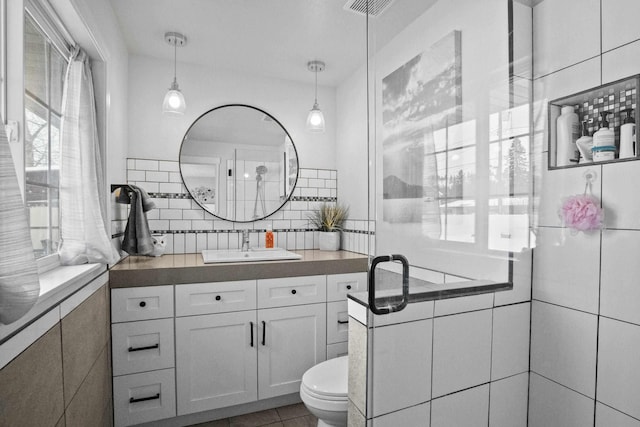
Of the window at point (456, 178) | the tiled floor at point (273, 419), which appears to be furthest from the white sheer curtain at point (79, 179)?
the window at point (456, 178)

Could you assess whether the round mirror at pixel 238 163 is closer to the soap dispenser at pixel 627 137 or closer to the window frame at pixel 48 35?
the window frame at pixel 48 35

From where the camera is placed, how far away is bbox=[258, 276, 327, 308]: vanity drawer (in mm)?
2105

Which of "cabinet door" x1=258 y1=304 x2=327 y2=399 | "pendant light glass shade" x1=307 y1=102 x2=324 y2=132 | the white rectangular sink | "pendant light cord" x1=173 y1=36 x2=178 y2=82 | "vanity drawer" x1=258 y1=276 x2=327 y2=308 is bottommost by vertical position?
"cabinet door" x1=258 y1=304 x2=327 y2=399

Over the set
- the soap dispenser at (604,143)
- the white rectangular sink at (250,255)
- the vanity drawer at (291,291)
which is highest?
the soap dispenser at (604,143)

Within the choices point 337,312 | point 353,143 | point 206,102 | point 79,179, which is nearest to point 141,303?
point 79,179

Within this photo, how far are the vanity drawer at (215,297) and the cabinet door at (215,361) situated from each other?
4 cm

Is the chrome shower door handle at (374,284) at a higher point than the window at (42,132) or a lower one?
lower

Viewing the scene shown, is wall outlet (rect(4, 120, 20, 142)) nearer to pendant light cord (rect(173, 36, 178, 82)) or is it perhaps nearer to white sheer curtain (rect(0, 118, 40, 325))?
white sheer curtain (rect(0, 118, 40, 325))

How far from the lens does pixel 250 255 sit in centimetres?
252

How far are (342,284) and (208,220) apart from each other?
115 cm

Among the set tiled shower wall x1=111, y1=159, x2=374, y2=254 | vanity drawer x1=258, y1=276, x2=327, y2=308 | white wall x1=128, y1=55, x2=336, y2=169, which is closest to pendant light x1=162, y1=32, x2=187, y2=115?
white wall x1=128, y1=55, x2=336, y2=169

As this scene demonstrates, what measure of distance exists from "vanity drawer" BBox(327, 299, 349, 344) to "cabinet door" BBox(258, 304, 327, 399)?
0.04m

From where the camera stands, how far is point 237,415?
2.12m

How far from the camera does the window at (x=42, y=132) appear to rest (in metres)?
1.28
